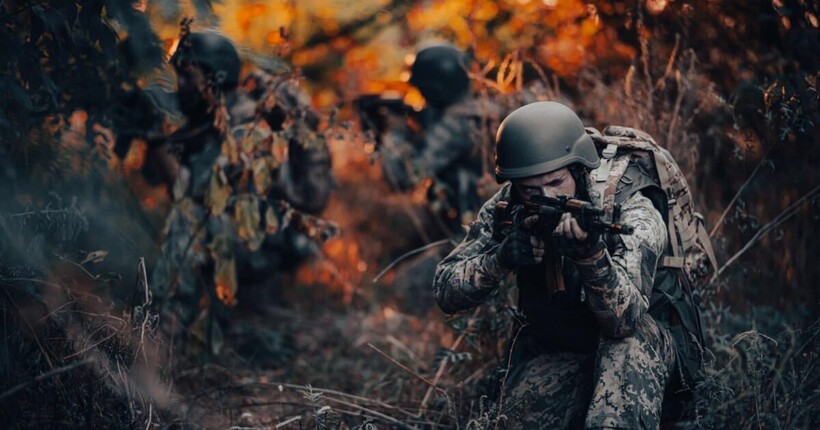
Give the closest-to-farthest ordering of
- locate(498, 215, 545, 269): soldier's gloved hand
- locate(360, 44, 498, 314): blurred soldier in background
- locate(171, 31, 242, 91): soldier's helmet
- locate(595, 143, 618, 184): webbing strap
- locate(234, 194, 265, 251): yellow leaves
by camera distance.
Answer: locate(498, 215, 545, 269): soldier's gloved hand < locate(595, 143, 618, 184): webbing strap < locate(234, 194, 265, 251): yellow leaves < locate(171, 31, 242, 91): soldier's helmet < locate(360, 44, 498, 314): blurred soldier in background

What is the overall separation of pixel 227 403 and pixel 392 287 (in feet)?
8.23

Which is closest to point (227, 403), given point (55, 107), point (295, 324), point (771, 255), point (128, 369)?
point (128, 369)

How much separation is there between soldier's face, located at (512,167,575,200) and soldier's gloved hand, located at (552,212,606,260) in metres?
0.33

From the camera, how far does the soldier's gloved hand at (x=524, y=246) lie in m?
2.53

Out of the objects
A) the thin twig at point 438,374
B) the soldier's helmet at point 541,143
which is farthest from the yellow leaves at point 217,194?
the soldier's helmet at point 541,143

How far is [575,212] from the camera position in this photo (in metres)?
2.34

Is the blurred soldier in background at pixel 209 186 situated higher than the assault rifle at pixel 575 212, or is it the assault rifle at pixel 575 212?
the assault rifle at pixel 575 212

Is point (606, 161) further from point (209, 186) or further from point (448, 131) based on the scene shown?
point (448, 131)

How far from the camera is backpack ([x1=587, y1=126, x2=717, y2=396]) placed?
2.79 meters

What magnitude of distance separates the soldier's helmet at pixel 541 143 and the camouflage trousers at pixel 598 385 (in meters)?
0.61

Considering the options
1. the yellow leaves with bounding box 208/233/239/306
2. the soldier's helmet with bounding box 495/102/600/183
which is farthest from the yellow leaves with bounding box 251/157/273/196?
the soldier's helmet with bounding box 495/102/600/183

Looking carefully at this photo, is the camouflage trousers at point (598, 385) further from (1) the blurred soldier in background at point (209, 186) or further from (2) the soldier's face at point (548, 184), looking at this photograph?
(1) the blurred soldier in background at point (209, 186)

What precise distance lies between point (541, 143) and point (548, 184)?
0.14 meters

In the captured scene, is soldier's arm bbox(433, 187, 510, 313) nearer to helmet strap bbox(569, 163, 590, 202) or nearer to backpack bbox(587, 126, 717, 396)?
helmet strap bbox(569, 163, 590, 202)
